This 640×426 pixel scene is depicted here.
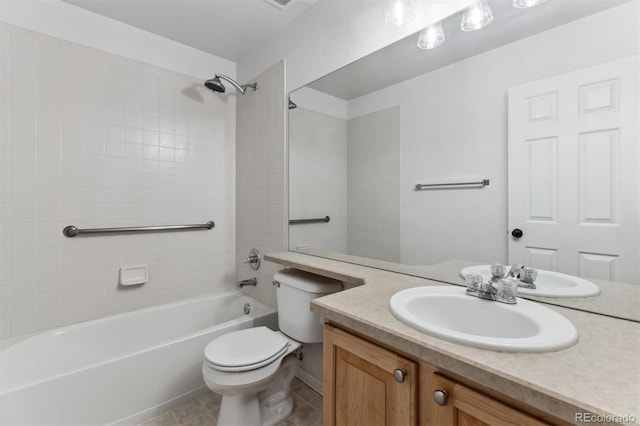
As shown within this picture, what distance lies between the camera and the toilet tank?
1.46m

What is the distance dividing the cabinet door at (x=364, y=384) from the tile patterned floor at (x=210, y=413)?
74 cm

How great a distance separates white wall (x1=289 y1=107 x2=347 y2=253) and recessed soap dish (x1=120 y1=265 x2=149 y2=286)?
1081 millimetres

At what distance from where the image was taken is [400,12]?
1249mm

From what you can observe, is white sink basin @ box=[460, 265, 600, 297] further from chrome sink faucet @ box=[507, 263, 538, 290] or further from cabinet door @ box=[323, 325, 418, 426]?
cabinet door @ box=[323, 325, 418, 426]

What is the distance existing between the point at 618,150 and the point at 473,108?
442 millimetres

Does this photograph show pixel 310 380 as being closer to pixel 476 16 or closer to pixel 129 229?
pixel 129 229

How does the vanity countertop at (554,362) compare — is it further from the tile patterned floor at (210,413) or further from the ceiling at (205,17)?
the ceiling at (205,17)

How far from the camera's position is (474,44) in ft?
3.53

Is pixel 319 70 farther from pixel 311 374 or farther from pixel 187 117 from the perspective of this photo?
pixel 311 374

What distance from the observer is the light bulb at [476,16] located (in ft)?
3.43

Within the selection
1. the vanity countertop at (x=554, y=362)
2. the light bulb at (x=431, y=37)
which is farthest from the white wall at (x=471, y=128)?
the vanity countertop at (x=554, y=362)

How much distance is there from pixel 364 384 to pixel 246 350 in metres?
0.80

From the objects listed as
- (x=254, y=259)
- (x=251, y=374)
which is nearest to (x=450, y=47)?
(x=251, y=374)

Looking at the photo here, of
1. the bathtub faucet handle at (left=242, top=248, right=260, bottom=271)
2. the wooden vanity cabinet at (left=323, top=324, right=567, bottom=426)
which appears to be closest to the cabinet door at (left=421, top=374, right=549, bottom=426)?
the wooden vanity cabinet at (left=323, top=324, right=567, bottom=426)
